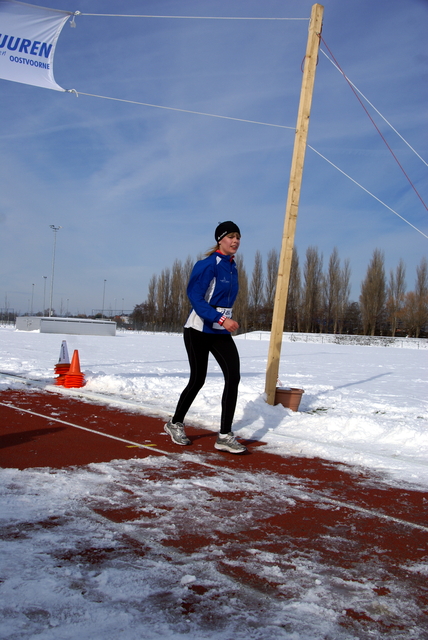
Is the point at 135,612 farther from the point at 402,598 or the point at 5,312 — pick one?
the point at 5,312

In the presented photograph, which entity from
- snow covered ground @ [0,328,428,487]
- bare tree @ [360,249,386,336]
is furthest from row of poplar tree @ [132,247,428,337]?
snow covered ground @ [0,328,428,487]

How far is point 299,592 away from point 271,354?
4.58 m

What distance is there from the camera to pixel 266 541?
8.48 feet

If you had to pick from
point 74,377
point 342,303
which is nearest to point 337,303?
point 342,303

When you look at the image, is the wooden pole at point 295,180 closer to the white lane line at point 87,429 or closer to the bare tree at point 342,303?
the white lane line at point 87,429

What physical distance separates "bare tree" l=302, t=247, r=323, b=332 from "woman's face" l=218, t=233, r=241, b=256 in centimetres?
6009

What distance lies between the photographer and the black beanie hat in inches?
178

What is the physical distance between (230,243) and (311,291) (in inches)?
2384

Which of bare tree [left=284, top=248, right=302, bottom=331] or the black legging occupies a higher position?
bare tree [left=284, top=248, right=302, bottom=331]

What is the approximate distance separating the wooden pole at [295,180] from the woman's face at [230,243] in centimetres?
211

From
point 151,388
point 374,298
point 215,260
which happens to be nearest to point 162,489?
point 215,260

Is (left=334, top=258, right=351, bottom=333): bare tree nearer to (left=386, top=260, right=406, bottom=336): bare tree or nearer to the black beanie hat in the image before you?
(left=386, top=260, right=406, bottom=336): bare tree

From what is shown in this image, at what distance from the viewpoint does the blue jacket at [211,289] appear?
437cm

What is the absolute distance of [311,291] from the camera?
209 feet
